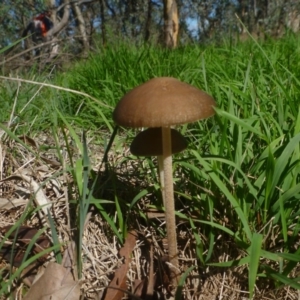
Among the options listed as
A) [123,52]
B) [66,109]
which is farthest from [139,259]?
[123,52]

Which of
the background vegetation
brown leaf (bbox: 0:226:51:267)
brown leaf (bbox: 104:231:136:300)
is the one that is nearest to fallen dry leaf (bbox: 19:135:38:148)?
the background vegetation

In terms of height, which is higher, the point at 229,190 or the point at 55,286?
the point at 229,190

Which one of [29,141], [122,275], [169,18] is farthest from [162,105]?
[169,18]

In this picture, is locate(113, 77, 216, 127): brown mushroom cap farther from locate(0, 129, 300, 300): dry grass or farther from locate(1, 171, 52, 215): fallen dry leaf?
locate(1, 171, 52, 215): fallen dry leaf

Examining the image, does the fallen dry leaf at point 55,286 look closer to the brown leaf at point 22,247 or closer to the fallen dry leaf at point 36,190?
the brown leaf at point 22,247

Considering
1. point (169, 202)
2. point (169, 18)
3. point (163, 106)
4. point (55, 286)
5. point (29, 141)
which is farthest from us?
point (169, 18)

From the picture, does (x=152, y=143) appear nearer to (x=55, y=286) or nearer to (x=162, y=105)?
(x=162, y=105)
